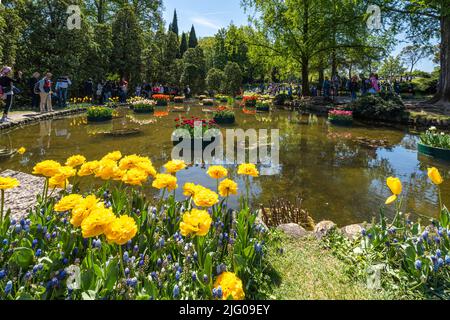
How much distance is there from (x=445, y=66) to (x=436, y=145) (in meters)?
12.7

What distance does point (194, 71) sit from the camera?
1399 inches

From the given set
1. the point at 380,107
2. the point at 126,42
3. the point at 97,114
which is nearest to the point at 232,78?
the point at 126,42

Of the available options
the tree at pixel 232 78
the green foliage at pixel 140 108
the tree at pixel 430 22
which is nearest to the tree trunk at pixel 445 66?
the tree at pixel 430 22

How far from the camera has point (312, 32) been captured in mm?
25422

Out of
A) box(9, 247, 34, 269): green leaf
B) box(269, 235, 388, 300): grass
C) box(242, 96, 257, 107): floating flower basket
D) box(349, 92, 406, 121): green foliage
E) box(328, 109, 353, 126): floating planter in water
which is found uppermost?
box(242, 96, 257, 107): floating flower basket

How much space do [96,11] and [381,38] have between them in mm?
33469

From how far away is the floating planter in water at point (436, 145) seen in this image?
28.2ft

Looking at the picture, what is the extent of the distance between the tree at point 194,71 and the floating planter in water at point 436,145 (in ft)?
96.2

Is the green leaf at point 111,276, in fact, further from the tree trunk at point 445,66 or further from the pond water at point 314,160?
the tree trunk at point 445,66

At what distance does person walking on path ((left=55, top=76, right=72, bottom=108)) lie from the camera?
60.1 feet

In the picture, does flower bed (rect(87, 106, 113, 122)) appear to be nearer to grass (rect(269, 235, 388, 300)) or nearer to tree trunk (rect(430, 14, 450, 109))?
grass (rect(269, 235, 388, 300))

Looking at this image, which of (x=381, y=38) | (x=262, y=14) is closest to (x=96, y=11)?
(x=262, y=14)

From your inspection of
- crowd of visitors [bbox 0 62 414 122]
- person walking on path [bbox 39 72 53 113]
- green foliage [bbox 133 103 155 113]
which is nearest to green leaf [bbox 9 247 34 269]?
crowd of visitors [bbox 0 62 414 122]

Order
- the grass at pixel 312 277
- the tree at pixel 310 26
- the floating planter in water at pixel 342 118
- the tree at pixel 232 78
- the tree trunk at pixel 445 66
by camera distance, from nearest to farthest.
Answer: the grass at pixel 312 277
the floating planter in water at pixel 342 118
the tree trunk at pixel 445 66
the tree at pixel 310 26
the tree at pixel 232 78
